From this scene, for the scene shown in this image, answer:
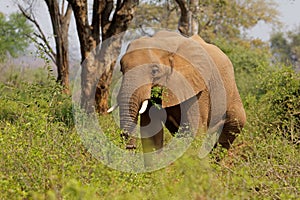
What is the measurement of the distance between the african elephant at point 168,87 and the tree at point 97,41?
3.72 m

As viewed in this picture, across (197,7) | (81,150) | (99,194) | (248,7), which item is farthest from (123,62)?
(248,7)

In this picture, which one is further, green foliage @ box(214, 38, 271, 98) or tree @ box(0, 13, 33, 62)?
tree @ box(0, 13, 33, 62)

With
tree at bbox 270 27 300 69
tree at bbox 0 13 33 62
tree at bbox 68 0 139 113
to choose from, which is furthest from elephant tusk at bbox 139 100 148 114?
tree at bbox 270 27 300 69

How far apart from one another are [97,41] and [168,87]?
502cm

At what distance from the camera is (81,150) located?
220 inches

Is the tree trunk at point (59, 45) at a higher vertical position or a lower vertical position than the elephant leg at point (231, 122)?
lower

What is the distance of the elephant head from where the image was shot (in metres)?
6.50

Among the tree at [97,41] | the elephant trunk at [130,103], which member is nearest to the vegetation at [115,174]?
the elephant trunk at [130,103]

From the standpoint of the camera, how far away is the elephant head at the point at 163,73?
21.3 ft

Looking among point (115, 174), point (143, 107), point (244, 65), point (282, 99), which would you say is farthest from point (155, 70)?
point (244, 65)

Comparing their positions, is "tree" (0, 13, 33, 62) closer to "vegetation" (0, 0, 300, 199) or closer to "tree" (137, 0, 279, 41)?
"tree" (137, 0, 279, 41)

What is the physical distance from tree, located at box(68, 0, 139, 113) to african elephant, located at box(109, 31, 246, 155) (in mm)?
3720

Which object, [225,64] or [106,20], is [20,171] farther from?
[106,20]

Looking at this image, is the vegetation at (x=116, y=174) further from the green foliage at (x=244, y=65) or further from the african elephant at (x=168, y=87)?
the green foliage at (x=244, y=65)
